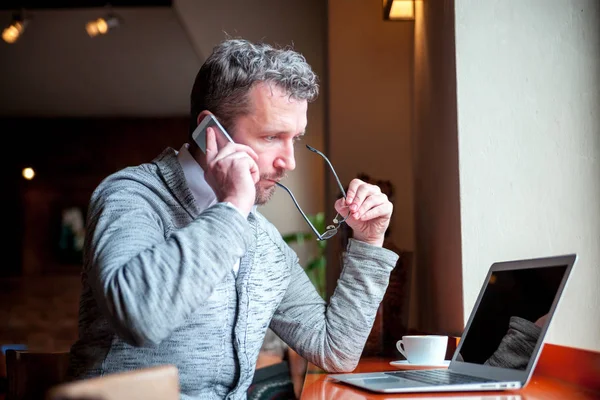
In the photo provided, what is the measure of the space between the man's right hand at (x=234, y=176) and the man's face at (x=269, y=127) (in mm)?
118

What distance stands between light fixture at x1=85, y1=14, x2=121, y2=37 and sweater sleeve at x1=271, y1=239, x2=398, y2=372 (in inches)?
164

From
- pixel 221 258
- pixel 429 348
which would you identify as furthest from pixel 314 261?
pixel 221 258

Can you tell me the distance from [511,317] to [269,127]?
0.57m

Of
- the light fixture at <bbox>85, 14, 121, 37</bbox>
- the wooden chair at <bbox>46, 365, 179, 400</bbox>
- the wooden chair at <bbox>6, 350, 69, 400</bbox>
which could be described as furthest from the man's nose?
the light fixture at <bbox>85, 14, 121, 37</bbox>

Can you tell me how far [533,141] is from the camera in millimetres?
1596

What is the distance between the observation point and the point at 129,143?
25.4ft

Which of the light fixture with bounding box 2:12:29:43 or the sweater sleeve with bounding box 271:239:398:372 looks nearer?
the sweater sleeve with bounding box 271:239:398:372

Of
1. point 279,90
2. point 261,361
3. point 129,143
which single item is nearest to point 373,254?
point 279,90

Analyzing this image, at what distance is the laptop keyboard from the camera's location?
1147 mm

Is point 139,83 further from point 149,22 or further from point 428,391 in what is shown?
point 428,391

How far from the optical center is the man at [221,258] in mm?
1098

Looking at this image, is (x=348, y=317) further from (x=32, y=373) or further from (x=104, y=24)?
(x=104, y=24)

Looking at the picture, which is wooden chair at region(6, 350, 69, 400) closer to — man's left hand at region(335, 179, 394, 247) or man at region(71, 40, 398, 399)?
man at region(71, 40, 398, 399)

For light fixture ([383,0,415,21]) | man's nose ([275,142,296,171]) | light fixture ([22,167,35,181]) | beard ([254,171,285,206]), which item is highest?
light fixture ([383,0,415,21])
